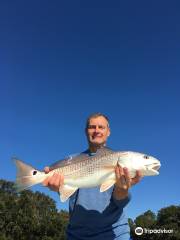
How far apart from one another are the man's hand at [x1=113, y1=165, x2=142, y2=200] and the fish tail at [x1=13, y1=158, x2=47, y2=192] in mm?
1352

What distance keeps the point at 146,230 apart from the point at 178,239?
826 cm

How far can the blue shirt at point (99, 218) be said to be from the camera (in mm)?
8336

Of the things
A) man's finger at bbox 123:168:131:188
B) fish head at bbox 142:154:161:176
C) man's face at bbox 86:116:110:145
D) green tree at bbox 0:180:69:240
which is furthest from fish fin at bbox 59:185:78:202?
green tree at bbox 0:180:69:240

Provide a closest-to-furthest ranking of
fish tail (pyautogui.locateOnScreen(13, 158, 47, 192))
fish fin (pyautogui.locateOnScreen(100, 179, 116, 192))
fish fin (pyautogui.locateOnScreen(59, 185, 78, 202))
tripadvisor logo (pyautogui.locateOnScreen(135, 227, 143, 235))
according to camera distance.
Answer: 1. fish tail (pyautogui.locateOnScreen(13, 158, 47, 192))
2. fish fin (pyautogui.locateOnScreen(100, 179, 116, 192))
3. fish fin (pyautogui.locateOnScreen(59, 185, 78, 202))
4. tripadvisor logo (pyautogui.locateOnScreen(135, 227, 143, 235))

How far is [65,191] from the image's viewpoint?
27.2ft

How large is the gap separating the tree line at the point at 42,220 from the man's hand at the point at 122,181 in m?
75.2

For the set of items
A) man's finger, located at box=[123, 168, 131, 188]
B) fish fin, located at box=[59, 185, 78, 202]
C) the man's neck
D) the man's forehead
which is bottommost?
fish fin, located at box=[59, 185, 78, 202]

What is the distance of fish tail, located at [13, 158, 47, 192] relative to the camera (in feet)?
25.7

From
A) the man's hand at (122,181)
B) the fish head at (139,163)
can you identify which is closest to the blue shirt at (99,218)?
the man's hand at (122,181)

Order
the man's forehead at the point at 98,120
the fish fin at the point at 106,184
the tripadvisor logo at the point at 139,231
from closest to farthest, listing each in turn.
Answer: the fish fin at the point at 106,184, the man's forehead at the point at 98,120, the tripadvisor logo at the point at 139,231

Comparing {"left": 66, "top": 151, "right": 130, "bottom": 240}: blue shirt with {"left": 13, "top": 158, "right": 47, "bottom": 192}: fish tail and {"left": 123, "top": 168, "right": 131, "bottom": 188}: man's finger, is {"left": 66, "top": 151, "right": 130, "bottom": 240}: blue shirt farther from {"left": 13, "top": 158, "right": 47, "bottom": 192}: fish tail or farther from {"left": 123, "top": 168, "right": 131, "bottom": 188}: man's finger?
{"left": 13, "top": 158, "right": 47, "bottom": 192}: fish tail

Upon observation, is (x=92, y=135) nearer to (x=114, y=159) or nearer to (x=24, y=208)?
(x=114, y=159)

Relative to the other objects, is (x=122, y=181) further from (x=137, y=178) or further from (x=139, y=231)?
(x=139, y=231)

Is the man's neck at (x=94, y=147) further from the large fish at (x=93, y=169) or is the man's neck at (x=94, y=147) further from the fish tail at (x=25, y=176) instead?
the fish tail at (x=25, y=176)
